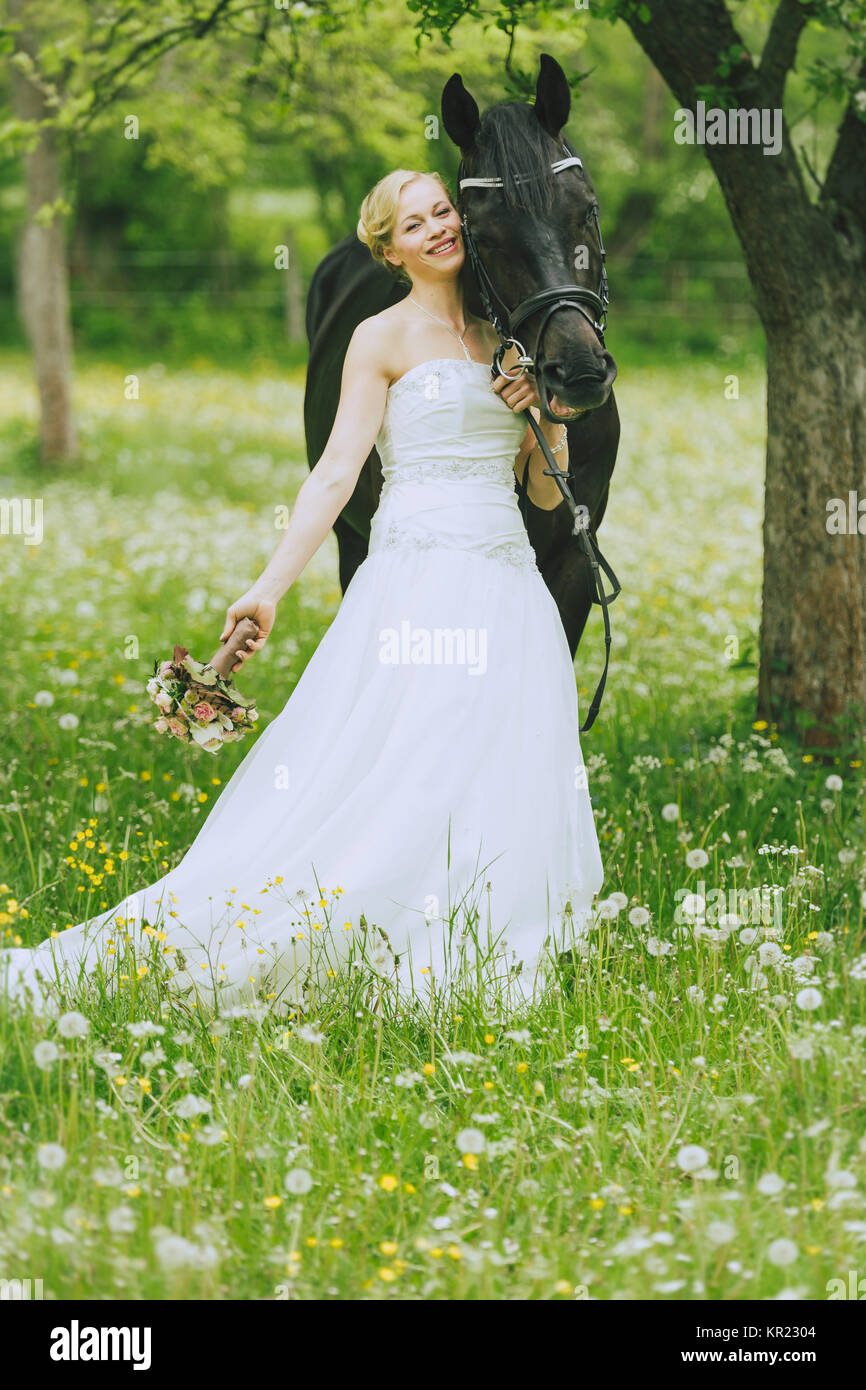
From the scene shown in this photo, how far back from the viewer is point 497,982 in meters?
3.47

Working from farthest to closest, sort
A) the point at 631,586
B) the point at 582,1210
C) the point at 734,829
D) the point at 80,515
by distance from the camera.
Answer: the point at 80,515, the point at 631,586, the point at 734,829, the point at 582,1210

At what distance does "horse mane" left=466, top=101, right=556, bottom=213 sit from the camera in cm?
367

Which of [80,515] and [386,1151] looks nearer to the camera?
[386,1151]

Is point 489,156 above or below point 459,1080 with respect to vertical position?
above

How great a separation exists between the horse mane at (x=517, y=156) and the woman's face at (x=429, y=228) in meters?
0.17

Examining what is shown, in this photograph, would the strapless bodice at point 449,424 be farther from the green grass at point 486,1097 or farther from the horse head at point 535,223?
the green grass at point 486,1097

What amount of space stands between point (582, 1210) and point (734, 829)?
2.46 metres

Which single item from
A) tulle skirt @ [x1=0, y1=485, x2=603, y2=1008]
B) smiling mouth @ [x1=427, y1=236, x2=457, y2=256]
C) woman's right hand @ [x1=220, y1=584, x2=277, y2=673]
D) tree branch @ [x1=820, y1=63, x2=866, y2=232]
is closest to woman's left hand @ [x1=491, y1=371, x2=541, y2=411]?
tulle skirt @ [x1=0, y1=485, x2=603, y2=1008]

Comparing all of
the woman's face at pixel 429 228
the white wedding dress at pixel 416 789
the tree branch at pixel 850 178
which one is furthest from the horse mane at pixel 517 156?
the tree branch at pixel 850 178

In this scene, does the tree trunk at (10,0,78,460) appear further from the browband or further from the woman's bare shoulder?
the browband

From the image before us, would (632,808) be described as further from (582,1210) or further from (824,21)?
(824,21)

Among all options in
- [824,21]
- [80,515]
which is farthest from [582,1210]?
[80,515]

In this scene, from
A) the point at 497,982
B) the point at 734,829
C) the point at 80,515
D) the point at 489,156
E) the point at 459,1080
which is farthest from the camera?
the point at 80,515

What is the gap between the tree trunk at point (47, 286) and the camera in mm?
13117
